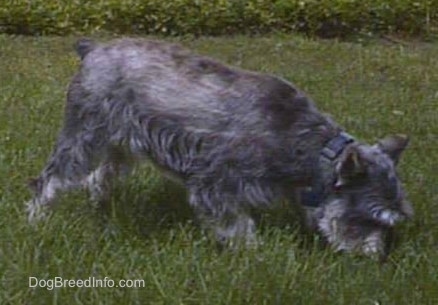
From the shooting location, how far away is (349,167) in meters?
5.80

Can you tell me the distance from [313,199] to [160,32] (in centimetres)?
866

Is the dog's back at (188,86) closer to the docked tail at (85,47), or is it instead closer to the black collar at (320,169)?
the docked tail at (85,47)

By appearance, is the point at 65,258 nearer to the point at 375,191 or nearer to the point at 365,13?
the point at 375,191

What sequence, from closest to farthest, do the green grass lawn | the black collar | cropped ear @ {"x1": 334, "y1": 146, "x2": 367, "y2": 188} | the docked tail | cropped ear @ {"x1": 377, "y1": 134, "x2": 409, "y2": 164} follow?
the green grass lawn
cropped ear @ {"x1": 334, "y1": 146, "x2": 367, "y2": 188}
the black collar
cropped ear @ {"x1": 377, "y1": 134, "x2": 409, "y2": 164}
the docked tail

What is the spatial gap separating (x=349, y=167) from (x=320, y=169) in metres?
0.18

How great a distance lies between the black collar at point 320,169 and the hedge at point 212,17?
27.8 feet

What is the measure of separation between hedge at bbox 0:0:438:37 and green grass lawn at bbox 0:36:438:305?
5184 millimetres

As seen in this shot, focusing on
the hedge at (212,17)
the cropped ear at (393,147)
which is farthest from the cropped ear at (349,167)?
the hedge at (212,17)

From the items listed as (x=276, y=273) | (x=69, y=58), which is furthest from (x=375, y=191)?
(x=69, y=58)

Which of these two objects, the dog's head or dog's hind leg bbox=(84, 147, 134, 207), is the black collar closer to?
the dog's head

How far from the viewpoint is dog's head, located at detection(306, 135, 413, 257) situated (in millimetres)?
5805

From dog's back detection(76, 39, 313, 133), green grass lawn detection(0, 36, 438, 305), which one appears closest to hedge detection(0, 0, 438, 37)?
green grass lawn detection(0, 36, 438, 305)

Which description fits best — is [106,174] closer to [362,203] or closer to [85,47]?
[85,47]

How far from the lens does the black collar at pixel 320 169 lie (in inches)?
233
